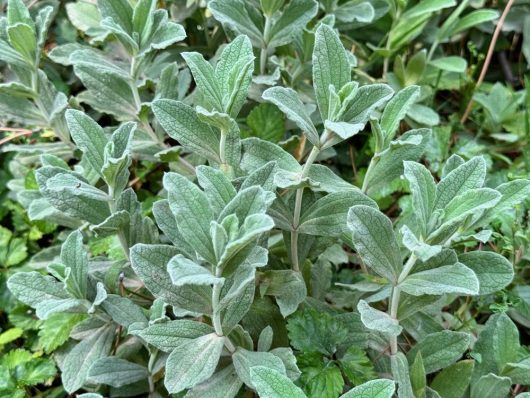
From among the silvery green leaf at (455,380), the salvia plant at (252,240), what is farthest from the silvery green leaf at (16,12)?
the silvery green leaf at (455,380)

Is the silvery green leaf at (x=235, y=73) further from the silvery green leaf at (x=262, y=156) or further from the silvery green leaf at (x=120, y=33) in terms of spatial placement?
the silvery green leaf at (x=120, y=33)

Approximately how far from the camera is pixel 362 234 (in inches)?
44.8

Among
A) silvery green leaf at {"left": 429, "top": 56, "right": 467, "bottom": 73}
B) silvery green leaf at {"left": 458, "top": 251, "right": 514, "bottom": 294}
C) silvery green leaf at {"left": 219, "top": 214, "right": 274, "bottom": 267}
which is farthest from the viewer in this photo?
silvery green leaf at {"left": 429, "top": 56, "right": 467, "bottom": 73}

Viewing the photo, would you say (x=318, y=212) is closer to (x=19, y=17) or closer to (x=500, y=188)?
(x=500, y=188)

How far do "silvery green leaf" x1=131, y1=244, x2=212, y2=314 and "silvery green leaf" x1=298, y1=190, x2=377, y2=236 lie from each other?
27 cm

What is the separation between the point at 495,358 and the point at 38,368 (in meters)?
1.07

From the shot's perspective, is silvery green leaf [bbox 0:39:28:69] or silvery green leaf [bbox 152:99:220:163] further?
silvery green leaf [bbox 0:39:28:69]

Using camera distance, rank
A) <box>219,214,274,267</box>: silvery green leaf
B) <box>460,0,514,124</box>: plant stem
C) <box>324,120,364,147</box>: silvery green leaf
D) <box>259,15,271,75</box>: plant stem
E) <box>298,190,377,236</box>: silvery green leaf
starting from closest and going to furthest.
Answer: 1. <box>219,214,274,267</box>: silvery green leaf
2. <box>324,120,364,147</box>: silvery green leaf
3. <box>298,190,377,236</box>: silvery green leaf
4. <box>259,15,271,75</box>: plant stem
5. <box>460,0,514,124</box>: plant stem

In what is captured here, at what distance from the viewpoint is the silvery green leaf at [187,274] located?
0.96 m

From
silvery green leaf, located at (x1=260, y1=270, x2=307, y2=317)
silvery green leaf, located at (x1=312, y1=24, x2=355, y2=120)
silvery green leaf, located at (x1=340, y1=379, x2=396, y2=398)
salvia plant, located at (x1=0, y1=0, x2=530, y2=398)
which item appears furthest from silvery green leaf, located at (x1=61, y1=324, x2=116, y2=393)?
silvery green leaf, located at (x1=312, y1=24, x2=355, y2=120)

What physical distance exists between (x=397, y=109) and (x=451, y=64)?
76 cm

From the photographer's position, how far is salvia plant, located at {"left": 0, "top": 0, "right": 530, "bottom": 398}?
3.60 ft

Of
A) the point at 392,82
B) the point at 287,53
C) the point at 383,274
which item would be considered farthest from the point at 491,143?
the point at 383,274

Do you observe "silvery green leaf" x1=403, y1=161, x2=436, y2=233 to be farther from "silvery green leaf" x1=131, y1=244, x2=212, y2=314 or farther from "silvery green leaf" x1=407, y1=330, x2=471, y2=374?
"silvery green leaf" x1=131, y1=244, x2=212, y2=314
